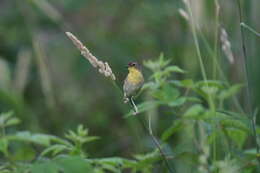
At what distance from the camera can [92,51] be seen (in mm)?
3486

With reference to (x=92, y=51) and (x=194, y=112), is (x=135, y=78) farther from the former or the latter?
(x=92, y=51)

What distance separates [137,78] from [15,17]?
113 inches

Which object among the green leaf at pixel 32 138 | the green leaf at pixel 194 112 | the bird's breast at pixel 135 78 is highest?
the bird's breast at pixel 135 78

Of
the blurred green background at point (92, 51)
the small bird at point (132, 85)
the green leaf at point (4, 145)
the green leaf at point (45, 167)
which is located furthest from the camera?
the blurred green background at point (92, 51)

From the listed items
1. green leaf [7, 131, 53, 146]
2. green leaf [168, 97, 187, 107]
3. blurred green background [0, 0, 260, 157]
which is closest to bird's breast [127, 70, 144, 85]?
green leaf [168, 97, 187, 107]

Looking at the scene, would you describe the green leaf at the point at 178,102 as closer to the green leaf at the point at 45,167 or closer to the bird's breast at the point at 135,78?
the bird's breast at the point at 135,78

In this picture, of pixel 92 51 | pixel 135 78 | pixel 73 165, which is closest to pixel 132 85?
pixel 135 78

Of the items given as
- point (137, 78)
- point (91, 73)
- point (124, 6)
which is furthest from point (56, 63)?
point (137, 78)

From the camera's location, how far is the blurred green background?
3.22m

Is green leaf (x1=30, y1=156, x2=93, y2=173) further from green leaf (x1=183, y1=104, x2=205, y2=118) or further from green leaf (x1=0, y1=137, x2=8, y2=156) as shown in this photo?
green leaf (x1=183, y1=104, x2=205, y2=118)

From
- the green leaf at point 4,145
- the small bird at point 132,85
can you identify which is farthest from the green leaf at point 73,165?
the green leaf at point 4,145

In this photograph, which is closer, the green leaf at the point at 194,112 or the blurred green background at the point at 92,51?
the green leaf at the point at 194,112

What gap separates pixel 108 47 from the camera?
3490 millimetres

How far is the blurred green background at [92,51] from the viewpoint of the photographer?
322 centimetres
